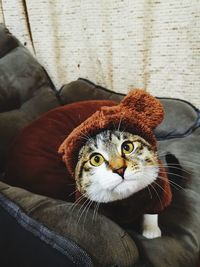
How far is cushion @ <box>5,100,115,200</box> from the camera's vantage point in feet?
3.03

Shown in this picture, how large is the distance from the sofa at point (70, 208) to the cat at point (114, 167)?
0.06 m

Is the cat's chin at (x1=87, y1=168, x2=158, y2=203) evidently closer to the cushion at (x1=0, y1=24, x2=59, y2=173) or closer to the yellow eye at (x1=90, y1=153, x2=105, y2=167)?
the yellow eye at (x1=90, y1=153, x2=105, y2=167)

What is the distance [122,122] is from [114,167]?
118 mm

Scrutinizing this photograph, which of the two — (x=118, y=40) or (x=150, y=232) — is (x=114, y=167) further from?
(x=118, y=40)

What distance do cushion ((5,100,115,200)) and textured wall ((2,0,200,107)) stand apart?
0.51 meters

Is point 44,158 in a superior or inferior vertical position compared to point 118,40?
inferior

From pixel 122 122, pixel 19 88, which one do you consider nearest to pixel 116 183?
pixel 122 122

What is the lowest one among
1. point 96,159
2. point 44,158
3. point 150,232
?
point 150,232

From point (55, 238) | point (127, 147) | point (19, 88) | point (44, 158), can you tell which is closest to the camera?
point (55, 238)

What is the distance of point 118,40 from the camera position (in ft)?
4.80

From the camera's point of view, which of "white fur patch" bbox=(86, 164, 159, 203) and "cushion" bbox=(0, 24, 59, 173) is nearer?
"white fur patch" bbox=(86, 164, 159, 203)

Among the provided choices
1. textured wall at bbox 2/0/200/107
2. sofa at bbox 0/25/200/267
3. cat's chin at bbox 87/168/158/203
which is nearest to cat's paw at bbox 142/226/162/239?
sofa at bbox 0/25/200/267

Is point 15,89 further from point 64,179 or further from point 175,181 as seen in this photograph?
point 175,181

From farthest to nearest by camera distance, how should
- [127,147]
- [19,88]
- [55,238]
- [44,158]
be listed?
[19,88]
[44,158]
[127,147]
[55,238]
